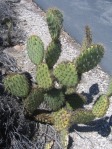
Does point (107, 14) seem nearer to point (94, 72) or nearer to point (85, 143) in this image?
point (94, 72)

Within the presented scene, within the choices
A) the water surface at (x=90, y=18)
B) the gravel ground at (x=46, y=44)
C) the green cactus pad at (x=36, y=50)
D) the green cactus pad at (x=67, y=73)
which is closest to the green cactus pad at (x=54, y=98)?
the green cactus pad at (x=67, y=73)

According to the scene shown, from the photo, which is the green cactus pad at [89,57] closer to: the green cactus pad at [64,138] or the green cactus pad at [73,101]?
the green cactus pad at [73,101]

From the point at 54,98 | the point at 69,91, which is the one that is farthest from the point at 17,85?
the point at 69,91

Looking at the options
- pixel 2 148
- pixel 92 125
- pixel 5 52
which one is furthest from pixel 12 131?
pixel 5 52

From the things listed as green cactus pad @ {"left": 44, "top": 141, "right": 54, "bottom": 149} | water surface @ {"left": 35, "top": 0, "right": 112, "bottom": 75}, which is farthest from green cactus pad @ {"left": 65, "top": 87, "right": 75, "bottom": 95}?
water surface @ {"left": 35, "top": 0, "right": 112, "bottom": 75}

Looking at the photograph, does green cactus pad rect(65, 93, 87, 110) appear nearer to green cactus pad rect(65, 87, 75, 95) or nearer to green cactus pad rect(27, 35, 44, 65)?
green cactus pad rect(65, 87, 75, 95)

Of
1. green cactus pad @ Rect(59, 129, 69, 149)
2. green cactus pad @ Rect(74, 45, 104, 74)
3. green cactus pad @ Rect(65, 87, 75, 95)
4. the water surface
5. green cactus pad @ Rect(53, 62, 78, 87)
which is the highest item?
green cactus pad @ Rect(74, 45, 104, 74)
